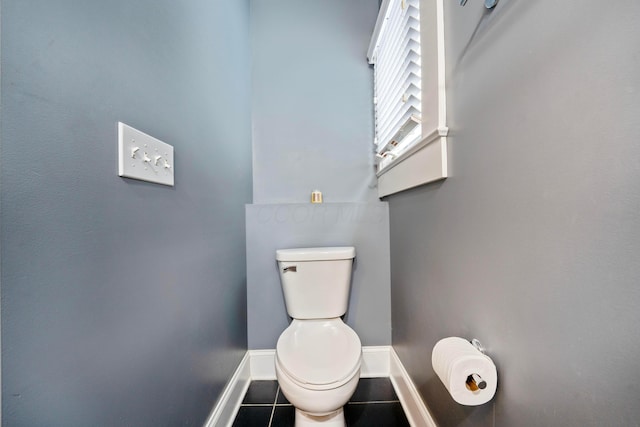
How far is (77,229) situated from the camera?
0.46 meters

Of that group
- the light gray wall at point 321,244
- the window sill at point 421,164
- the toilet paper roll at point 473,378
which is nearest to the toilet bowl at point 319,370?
the light gray wall at point 321,244

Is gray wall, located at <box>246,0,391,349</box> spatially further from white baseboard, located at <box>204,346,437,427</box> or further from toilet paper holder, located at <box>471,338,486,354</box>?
toilet paper holder, located at <box>471,338,486,354</box>

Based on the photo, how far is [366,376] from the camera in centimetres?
146

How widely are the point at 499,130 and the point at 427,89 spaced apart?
376mm

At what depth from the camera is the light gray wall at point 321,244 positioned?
147 centimetres

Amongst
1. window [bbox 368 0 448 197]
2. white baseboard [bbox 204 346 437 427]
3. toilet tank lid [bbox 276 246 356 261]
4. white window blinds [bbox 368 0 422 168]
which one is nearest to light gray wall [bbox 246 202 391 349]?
white baseboard [bbox 204 346 437 427]

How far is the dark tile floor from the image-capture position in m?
1.14

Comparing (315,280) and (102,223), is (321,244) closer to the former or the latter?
(315,280)

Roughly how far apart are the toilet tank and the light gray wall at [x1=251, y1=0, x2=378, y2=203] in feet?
1.46

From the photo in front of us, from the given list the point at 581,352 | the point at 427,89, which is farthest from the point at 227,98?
the point at 581,352

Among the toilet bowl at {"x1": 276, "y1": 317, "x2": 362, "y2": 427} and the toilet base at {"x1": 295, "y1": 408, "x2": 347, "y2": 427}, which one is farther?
the toilet base at {"x1": 295, "y1": 408, "x2": 347, "y2": 427}

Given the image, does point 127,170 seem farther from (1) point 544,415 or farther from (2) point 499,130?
(1) point 544,415

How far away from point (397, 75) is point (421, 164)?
52 cm

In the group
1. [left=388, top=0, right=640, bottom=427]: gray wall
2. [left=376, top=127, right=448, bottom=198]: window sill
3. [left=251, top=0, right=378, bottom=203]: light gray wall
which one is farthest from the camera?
[left=251, top=0, right=378, bottom=203]: light gray wall
